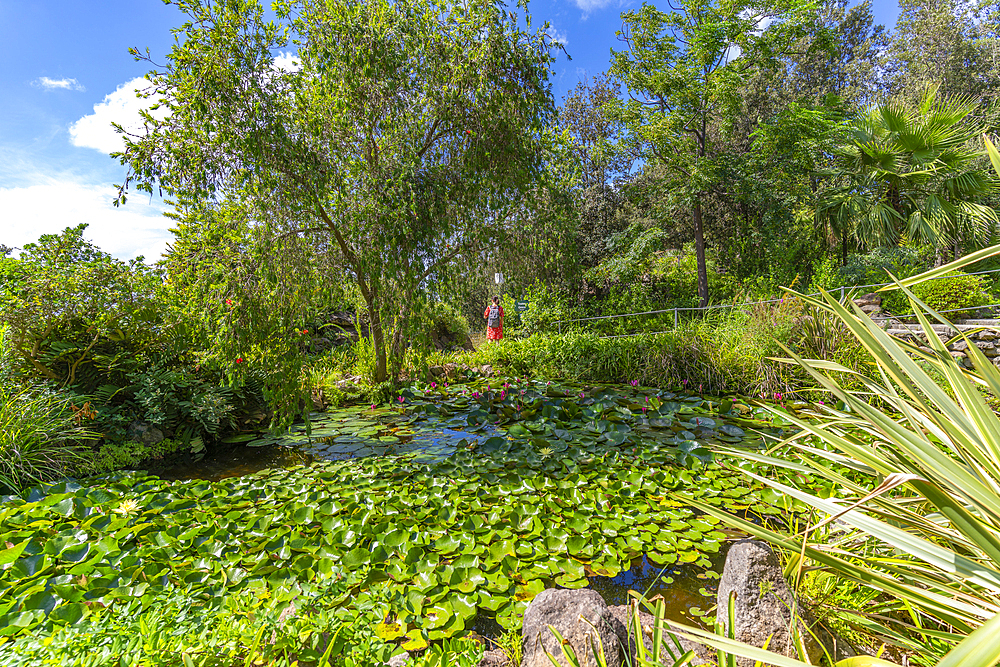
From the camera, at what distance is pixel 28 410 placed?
10.7 ft

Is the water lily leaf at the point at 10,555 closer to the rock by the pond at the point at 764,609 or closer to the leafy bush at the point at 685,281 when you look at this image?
the rock by the pond at the point at 764,609

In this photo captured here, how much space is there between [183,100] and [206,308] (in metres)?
1.95

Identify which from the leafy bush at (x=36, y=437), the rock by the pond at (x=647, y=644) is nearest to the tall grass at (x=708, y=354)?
the rock by the pond at (x=647, y=644)

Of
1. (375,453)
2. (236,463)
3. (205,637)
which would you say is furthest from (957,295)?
(236,463)

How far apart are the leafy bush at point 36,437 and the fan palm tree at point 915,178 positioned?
1246 centimetres

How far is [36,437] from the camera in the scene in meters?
3.21

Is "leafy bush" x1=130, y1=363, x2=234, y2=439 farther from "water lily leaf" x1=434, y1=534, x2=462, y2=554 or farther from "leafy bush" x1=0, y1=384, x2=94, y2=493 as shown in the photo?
"water lily leaf" x1=434, y1=534, x2=462, y2=554

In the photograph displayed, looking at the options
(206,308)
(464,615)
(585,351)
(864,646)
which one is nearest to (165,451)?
(206,308)

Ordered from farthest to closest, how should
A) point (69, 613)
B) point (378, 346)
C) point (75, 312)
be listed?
point (378, 346), point (75, 312), point (69, 613)

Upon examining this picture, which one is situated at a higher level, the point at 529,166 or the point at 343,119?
the point at 343,119

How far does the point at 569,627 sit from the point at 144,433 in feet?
14.3

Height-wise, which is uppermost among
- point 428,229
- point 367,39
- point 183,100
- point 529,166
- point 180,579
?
point 367,39

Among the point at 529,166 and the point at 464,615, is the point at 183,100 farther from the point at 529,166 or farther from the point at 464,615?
the point at 464,615

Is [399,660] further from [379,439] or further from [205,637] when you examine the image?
[379,439]
